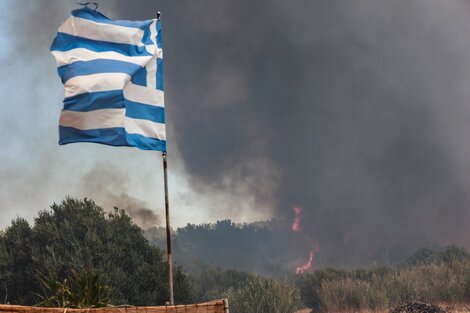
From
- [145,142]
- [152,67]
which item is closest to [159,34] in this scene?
[152,67]

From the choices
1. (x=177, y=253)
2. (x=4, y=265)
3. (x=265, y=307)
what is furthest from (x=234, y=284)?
(x=177, y=253)

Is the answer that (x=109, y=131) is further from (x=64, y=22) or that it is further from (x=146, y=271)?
(x=146, y=271)

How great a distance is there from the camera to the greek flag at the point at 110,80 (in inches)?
424

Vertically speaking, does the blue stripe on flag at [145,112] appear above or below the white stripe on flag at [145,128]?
above

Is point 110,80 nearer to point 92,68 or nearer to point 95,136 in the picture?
point 92,68

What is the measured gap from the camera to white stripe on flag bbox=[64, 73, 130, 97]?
1092 cm

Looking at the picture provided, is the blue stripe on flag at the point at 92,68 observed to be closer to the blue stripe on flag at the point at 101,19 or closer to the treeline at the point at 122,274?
the blue stripe on flag at the point at 101,19

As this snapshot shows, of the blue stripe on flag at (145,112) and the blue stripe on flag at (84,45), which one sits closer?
the blue stripe on flag at (145,112)

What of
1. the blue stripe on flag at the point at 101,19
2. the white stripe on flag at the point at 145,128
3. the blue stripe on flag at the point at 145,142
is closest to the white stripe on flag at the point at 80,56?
the blue stripe on flag at the point at 101,19

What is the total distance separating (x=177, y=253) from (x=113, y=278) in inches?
1967

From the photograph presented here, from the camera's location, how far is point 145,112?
11.2 metres

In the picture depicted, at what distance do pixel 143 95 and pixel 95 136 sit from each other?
1.30 metres

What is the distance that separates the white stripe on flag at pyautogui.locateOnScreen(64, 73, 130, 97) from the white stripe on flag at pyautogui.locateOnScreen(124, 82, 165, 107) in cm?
18

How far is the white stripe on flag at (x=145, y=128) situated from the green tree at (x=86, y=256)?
1180cm
